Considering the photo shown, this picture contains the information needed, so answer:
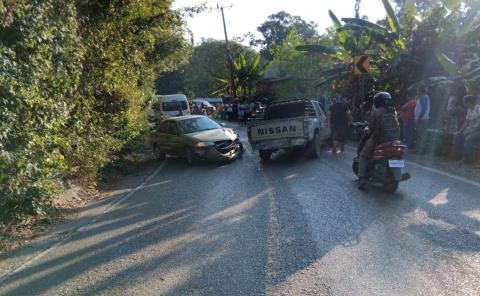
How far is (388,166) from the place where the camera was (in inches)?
327

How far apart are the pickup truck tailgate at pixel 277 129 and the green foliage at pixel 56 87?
397 cm

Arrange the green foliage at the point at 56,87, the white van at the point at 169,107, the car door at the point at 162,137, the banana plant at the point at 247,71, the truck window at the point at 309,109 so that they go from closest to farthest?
the green foliage at the point at 56,87, the truck window at the point at 309,109, the car door at the point at 162,137, the white van at the point at 169,107, the banana plant at the point at 247,71

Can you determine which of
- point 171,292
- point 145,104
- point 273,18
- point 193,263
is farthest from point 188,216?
point 273,18

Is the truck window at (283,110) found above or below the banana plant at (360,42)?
below

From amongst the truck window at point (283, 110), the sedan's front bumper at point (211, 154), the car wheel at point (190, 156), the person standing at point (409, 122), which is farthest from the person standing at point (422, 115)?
the car wheel at point (190, 156)

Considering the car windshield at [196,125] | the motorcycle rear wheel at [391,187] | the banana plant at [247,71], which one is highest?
the banana plant at [247,71]

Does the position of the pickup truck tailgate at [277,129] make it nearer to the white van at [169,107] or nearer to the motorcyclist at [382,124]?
the motorcyclist at [382,124]

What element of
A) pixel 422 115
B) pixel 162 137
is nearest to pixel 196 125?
pixel 162 137

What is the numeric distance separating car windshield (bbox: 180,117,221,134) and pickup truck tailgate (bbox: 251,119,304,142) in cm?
220

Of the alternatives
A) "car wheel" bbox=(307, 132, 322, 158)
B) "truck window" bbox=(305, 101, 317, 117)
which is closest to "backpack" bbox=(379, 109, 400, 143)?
"car wheel" bbox=(307, 132, 322, 158)

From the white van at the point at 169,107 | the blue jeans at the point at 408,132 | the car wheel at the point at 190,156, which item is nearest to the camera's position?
the blue jeans at the point at 408,132

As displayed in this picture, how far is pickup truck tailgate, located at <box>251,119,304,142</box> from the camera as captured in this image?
1330 centimetres

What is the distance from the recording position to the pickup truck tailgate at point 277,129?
1330 cm

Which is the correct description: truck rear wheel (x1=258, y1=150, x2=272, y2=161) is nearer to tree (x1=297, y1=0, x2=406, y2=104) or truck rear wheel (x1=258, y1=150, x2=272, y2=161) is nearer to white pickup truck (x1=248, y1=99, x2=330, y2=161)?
white pickup truck (x1=248, y1=99, x2=330, y2=161)
